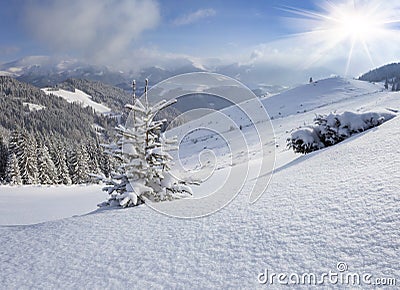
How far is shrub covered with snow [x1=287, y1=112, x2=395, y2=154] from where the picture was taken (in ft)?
33.8

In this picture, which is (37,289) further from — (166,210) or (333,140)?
(333,140)

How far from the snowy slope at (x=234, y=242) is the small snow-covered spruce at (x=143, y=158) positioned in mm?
2229

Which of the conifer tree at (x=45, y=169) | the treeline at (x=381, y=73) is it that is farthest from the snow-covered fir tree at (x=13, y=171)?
the treeline at (x=381, y=73)

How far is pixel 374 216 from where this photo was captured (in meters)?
2.75

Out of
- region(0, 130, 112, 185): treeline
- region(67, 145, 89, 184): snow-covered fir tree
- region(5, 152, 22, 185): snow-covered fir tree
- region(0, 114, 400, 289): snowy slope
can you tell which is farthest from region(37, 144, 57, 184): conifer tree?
region(0, 114, 400, 289): snowy slope

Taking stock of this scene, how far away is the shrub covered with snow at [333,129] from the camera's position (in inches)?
406

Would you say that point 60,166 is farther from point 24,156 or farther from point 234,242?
point 234,242

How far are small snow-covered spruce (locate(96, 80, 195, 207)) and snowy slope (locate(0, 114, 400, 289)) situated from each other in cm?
223

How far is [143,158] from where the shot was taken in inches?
274

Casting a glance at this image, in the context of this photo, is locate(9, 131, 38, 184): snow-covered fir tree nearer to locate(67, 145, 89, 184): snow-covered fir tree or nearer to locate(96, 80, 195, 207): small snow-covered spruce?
locate(67, 145, 89, 184): snow-covered fir tree

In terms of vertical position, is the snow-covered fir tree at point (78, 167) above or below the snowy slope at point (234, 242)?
above

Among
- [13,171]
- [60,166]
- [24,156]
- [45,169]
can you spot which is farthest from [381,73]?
[13,171]

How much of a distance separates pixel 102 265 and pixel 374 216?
10.3 feet

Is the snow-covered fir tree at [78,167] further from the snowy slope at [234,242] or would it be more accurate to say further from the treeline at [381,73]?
the treeline at [381,73]
